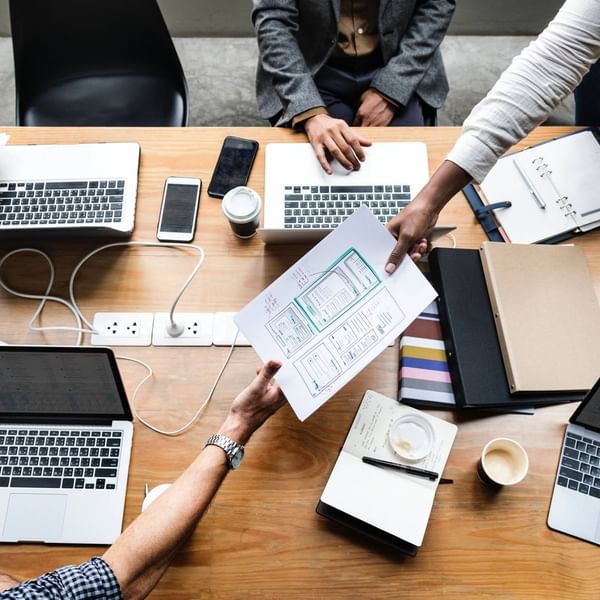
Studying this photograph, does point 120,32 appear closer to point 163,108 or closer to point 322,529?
point 163,108

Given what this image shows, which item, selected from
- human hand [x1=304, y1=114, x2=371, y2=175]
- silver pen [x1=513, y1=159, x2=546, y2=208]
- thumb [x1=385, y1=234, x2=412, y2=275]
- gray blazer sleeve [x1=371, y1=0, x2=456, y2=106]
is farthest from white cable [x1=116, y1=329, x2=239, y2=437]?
gray blazer sleeve [x1=371, y1=0, x2=456, y2=106]

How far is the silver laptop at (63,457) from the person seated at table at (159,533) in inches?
4.2

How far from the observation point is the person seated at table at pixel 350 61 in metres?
1.39

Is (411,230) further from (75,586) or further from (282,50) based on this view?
(75,586)

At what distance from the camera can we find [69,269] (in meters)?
1.18

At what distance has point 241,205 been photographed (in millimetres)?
1139

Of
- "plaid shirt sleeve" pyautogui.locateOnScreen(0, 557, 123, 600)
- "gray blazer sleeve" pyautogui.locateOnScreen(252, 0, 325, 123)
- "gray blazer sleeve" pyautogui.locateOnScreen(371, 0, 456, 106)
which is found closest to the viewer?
"plaid shirt sleeve" pyautogui.locateOnScreen(0, 557, 123, 600)

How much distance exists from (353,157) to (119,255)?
54 centimetres

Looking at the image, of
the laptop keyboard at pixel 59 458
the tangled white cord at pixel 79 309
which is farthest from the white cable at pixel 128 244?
the laptop keyboard at pixel 59 458

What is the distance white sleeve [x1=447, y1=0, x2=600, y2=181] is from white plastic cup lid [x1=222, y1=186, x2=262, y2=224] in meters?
0.40

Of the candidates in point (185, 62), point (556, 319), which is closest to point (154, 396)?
point (556, 319)

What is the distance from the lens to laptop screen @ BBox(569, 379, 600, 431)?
93 centimetres

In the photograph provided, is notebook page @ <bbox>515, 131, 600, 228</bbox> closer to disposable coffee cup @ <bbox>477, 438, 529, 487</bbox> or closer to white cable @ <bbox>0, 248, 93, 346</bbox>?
disposable coffee cup @ <bbox>477, 438, 529, 487</bbox>

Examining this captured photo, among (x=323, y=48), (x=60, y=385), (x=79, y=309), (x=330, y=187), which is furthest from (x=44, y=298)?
(x=323, y=48)
